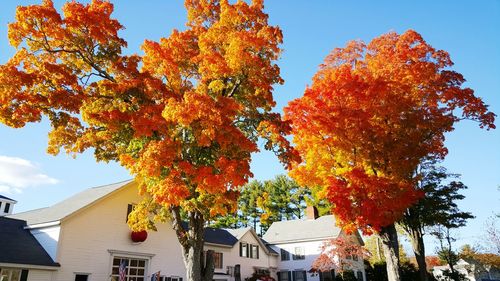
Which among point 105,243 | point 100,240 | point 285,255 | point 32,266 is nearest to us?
point 32,266

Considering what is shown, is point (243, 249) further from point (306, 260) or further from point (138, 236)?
point (138, 236)

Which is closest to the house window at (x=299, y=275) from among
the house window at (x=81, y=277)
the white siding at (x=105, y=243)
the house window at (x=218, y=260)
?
the house window at (x=218, y=260)

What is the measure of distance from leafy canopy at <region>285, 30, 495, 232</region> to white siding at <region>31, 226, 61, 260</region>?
13078 millimetres

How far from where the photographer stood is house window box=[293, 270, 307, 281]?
37906mm

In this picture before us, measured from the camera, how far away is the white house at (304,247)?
37.3 metres

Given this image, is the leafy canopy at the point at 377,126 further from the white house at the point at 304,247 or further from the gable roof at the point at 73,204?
the white house at the point at 304,247

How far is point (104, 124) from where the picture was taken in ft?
41.3

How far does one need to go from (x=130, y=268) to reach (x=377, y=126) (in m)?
16.5

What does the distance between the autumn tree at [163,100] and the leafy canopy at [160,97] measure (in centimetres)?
4

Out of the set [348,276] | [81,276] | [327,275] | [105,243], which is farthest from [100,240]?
[327,275]

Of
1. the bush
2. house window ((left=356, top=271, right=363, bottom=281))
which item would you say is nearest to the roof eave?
the bush

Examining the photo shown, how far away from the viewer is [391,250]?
17.8 m

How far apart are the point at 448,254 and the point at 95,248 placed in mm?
29512

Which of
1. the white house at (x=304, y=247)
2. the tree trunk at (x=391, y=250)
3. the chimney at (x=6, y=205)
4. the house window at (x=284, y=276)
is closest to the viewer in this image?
the tree trunk at (x=391, y=250)
